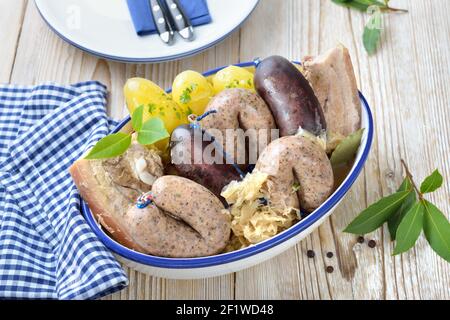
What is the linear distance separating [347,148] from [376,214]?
0.52 ft

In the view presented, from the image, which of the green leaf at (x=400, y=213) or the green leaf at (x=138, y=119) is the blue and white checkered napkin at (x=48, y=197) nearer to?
the green leaf at (x=138, y=119)

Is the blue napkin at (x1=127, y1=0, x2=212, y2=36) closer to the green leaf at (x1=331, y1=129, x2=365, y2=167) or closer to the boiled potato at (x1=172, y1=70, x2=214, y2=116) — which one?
the boiled potato at (x1=172, y1=70, x2=214, y2=116)

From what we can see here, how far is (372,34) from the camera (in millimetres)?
1722

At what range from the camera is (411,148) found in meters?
1.54

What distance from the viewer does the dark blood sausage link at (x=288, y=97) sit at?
1.27m

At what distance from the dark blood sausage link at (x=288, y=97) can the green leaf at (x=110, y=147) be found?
0.29 m

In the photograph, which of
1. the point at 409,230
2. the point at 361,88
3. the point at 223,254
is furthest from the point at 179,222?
the point at 361,88

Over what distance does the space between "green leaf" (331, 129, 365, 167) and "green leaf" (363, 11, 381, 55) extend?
1.61 feet

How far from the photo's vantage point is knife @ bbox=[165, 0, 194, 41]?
172 centimetres

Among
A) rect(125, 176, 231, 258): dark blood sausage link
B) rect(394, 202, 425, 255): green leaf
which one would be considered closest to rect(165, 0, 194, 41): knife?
rect(125, 176, 231, 258): dark blood sausage link

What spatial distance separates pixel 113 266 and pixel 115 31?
2.45 ft

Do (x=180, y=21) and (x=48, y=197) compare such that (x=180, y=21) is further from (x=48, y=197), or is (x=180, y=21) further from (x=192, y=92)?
(x=48, y=197)

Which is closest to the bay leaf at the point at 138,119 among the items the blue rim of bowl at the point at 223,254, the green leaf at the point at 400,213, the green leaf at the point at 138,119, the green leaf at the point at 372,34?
the green leaf at the point at 138,119
